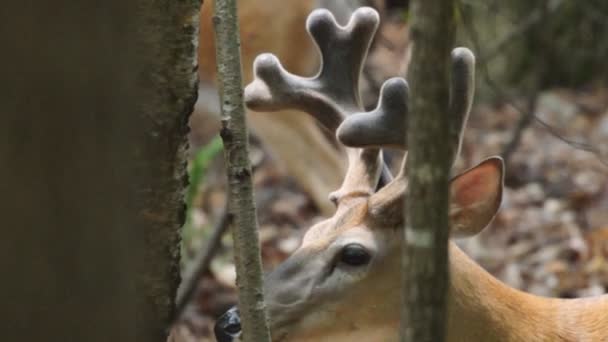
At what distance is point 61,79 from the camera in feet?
5.92

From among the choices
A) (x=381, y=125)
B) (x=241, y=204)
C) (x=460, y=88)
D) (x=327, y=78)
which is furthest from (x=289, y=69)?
(x=241, y=204)

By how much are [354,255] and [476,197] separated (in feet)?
1.23

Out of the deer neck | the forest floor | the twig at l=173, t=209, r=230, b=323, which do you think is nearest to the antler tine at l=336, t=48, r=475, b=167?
the deer neck

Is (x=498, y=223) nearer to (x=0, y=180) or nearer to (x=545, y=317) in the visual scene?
(x=545, y=317)

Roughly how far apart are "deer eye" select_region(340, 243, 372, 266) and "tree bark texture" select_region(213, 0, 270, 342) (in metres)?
1.12

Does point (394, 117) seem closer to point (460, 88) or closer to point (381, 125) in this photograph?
point (381, 125)

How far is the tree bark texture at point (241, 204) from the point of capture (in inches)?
94.1

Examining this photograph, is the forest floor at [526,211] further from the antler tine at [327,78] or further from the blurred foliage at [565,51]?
the antler tine at [327,78]

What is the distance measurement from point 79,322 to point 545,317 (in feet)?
6.74

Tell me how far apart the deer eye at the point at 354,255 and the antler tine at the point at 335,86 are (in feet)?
0.98

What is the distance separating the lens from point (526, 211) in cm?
789

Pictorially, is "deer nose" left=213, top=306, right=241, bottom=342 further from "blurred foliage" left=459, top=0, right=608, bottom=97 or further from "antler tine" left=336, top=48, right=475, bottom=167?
"blurred foliage" left=459, top=0, right=608, bottom=97

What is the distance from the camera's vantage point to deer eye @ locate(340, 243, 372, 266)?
3.51 m

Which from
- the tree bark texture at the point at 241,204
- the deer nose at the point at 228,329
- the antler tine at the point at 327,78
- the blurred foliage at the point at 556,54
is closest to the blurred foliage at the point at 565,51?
the blurred foliage at the point at 556,54
